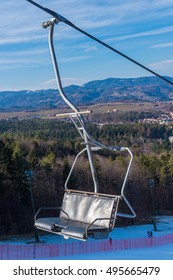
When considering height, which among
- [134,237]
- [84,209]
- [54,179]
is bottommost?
[134,237]

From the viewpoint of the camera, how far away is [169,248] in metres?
29.2

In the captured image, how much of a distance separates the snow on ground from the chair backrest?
18632 mm

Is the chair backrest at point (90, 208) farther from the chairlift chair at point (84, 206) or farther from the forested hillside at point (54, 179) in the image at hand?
the forested hillside at point (54, 179)

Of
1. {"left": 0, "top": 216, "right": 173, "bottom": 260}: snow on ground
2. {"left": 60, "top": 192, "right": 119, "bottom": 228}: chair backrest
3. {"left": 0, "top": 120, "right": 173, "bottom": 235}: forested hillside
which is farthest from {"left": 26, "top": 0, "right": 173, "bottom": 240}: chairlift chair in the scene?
{"left": 0, "top": 120, "right": 173, "bottom": 235}: forested hillside

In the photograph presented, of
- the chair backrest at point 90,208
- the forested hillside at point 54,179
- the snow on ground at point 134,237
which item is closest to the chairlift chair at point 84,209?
the chair backrest at point 90,208

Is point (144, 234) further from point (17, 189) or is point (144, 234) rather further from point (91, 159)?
point (91, 159)

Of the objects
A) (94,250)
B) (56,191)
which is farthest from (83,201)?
(56,191)

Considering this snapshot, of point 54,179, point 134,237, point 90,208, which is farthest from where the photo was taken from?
point 54,179

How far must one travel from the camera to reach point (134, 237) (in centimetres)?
3559

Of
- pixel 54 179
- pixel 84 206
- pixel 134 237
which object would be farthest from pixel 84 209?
pixel 54 179

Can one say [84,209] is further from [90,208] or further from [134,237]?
[134,237]

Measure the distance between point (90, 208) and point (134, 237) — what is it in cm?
3112

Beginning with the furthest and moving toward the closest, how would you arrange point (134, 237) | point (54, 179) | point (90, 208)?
point (54, 179) < point (134, 237) < point (90, 208)

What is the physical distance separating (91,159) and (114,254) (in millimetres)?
21836
